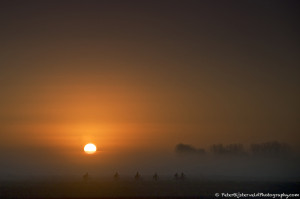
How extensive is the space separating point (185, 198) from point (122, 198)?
22.6 meters

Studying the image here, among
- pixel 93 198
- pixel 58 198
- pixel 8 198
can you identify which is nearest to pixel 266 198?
pixel 93 198

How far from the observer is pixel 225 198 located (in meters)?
147

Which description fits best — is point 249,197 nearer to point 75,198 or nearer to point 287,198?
point 287,198

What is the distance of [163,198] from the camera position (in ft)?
485

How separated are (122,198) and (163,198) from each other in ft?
49.9

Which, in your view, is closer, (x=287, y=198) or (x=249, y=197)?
(x=287, y=198)

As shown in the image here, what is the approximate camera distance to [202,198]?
5866 inches

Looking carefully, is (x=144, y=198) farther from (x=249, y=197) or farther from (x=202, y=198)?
(x=249, y=197)

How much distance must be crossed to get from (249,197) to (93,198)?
57392 mm

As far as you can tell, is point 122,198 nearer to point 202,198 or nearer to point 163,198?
point 163,198

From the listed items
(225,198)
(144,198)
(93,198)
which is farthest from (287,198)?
(93,198)

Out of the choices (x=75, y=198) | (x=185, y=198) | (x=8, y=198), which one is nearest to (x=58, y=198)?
(x=75, y=198)

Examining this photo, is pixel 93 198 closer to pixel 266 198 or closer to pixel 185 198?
pixel 185 198

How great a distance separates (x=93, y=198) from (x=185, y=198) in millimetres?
32681
